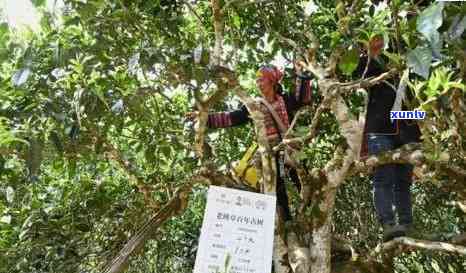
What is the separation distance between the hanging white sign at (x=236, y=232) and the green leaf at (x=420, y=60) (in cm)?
106

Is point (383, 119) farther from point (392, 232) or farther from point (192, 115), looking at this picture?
point (192, 115)

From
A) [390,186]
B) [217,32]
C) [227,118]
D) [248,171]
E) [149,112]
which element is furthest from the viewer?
[227,118]

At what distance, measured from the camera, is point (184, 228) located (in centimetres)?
439

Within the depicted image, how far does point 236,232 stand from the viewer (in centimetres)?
218

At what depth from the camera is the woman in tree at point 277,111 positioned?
2.90 metres

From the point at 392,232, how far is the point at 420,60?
1428mm

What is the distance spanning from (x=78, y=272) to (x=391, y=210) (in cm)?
186

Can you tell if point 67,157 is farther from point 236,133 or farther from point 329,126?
point 329,126

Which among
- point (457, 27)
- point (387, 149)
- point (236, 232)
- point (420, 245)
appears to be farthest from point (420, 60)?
point (387, 149)

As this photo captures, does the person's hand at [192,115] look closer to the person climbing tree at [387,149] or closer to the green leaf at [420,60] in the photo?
the person climbing tree at [387,149]

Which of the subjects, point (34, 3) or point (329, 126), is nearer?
point (34, 3)

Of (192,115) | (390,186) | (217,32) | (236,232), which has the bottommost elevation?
(236,232)

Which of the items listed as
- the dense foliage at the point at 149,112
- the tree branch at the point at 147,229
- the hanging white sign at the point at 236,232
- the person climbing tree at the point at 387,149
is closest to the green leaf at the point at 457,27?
the dense foliage at the point at 149,112

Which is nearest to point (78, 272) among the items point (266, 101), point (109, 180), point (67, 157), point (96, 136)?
point (109, 180)
